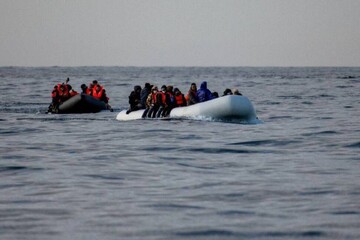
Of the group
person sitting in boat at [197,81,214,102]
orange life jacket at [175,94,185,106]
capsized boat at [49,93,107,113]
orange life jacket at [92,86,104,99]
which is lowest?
capsized boat at [49,93,107,113]

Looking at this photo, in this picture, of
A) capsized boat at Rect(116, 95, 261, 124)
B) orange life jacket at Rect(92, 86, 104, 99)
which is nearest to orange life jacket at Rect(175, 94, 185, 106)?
capsized boat at Rect(116, 95, 261, 124)

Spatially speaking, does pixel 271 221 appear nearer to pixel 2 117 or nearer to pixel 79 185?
pixel 79 185

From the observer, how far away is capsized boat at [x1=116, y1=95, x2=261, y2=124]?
27.9m

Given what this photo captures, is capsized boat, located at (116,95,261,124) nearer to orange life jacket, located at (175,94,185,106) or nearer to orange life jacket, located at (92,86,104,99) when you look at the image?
orange life jacket, located at (175,94,185,106)

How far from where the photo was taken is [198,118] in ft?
95.3

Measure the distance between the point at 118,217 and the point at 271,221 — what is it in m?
2.14

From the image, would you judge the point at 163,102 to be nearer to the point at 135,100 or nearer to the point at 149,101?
the point at 149,101

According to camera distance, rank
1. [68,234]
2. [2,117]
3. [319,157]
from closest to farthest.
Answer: [68,234]
[319,157]
[2,117]

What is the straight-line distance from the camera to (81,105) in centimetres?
3609

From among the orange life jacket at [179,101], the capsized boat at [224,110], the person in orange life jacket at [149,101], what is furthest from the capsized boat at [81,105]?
the capsized boat at [224,110]

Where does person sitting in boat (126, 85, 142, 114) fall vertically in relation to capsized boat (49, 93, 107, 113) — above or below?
above

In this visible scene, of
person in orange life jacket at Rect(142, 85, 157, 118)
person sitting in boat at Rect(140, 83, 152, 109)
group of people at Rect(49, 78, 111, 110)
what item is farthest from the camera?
group of people at Rect(49, 78, 111, 110)

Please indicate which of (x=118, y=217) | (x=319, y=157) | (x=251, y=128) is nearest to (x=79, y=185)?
(x=118, y=217)

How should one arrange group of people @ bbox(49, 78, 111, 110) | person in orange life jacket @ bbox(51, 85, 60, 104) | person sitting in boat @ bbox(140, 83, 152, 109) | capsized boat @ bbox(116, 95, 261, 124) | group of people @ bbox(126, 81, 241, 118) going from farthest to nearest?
group of people @ bbox(49, 78, 111, 110)
person in orange life jacket @ bbox(51, 85, 60, 104)
person sitting in boat @ bbox(140, 83, 152, 109)
group of people @ bbox(126, 81, 241, 118)
capsized boat @ bbox(116, 95, 261, 124)
